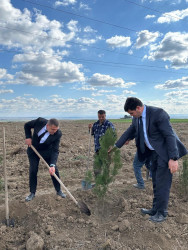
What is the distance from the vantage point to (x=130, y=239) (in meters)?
3.60

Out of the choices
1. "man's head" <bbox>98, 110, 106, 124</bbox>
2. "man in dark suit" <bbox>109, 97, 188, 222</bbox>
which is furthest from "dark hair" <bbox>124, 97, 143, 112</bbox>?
"man's head" <bbox>98, 110, 106, 124</bbox>

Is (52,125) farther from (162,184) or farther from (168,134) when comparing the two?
(162,184)

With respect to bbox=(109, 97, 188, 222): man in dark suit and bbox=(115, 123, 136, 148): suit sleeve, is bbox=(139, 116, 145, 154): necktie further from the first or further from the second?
bbox=(115, 123, 136, 148): suit sleeve

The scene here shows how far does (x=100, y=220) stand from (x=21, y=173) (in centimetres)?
381

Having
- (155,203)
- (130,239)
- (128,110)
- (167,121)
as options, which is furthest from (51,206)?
(167,121)

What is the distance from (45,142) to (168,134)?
2.60 metres

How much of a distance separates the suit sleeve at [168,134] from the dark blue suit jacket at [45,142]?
226 centimetres

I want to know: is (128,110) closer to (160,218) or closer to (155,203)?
(155,203)

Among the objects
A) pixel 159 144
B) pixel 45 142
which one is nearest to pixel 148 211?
pixel 159 144

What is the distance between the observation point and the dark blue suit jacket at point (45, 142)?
4.84 m

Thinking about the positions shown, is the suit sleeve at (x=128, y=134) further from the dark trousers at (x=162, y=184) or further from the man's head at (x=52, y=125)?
the man's head at (x=52, y=125)

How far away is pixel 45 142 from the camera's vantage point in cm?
482

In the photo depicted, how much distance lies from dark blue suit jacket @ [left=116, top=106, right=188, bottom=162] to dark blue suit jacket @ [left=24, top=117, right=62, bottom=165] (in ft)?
6.83

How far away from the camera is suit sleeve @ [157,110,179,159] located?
363 centimetres
